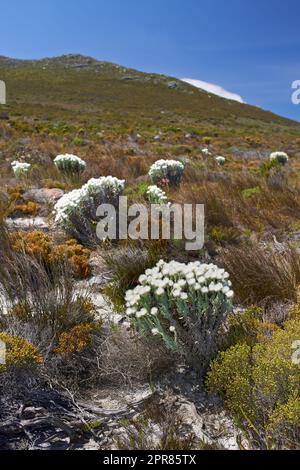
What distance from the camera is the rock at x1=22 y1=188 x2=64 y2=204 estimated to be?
738 cm

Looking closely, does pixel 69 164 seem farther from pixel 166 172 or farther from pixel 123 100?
pixel 123 100

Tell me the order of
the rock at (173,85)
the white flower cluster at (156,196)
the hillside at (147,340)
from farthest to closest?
the rock at (173,85)
the white flower cluster at (156,196)
the hillside at (147,340)

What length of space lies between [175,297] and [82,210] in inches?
127

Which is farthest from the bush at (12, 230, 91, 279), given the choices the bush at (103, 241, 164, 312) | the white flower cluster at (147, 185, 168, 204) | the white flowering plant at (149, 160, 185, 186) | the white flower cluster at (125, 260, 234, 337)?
the white flowering plant at (149, 160, 185, 186)

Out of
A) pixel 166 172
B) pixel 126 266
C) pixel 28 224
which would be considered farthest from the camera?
pixel 166 172

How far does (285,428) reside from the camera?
228cm

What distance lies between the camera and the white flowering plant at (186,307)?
278 cm

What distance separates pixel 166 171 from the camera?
834 cm

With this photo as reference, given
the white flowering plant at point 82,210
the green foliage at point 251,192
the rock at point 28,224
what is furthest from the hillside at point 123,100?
the white flowering plant at point 82,210

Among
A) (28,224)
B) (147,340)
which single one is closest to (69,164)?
(28,224)

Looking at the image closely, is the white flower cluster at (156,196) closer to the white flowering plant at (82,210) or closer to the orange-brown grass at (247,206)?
the orange-brown grass at (247,206)

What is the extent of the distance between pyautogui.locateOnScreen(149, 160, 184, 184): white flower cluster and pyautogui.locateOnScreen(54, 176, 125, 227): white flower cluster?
2.11 meters

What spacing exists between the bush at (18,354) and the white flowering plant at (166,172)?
573cm

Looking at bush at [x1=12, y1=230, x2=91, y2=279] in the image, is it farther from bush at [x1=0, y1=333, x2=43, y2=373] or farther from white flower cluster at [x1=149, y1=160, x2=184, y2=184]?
white flower cluster at [x1=149, y1=160, x2=184, y2=184]
